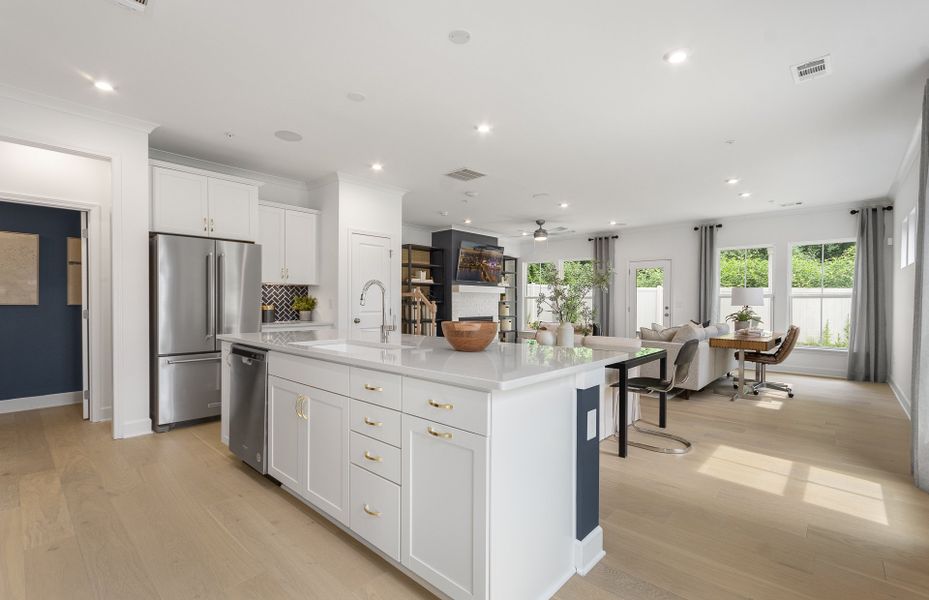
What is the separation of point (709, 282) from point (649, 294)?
125cm

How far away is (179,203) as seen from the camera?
4293mm

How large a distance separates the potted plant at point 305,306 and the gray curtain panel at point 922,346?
18.6 ft

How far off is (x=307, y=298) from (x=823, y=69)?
215 inches

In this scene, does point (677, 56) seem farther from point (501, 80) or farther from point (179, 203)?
point (179, 203)

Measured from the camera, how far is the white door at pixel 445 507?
1.59 meters

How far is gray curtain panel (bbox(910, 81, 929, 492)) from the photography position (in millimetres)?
2816

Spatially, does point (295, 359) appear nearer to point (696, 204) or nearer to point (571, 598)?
point (571, 598)

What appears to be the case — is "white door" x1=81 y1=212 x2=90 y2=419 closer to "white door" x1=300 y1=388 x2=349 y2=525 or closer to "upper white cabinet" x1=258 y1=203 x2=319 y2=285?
"upper white cabinet" x1=258 y1=203 x2=319 y2=285

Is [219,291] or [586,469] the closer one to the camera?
[586,469]

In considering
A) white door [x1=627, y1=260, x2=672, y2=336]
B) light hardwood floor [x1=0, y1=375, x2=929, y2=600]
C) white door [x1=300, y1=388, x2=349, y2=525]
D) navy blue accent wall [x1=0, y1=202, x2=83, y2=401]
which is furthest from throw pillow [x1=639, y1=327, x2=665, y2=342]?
navy blue accent wall [x1=0, y1=202, x2=83, y2=401]

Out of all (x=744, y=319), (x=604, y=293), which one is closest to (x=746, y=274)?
(x=744, y=319)

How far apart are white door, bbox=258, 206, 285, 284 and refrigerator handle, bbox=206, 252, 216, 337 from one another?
2.74ft

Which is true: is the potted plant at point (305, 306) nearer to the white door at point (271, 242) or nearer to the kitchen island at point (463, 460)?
the white door at point (271, 242)

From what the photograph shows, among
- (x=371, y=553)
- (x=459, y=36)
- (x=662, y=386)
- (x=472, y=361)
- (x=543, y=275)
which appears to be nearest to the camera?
(x=472, y=361)
